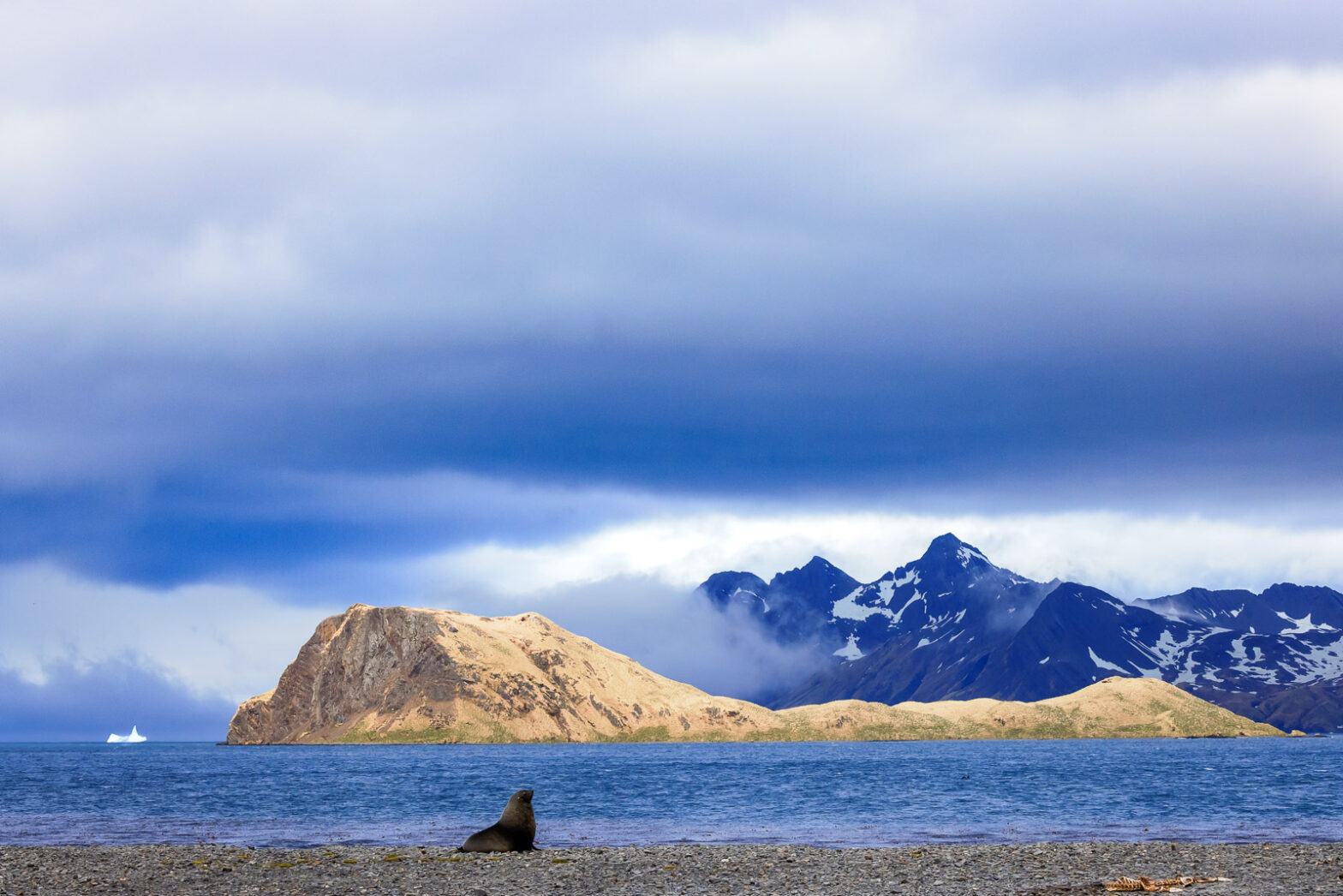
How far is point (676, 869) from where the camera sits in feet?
141

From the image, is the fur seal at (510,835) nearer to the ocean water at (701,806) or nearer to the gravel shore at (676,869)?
the gravel shore at (676,869)

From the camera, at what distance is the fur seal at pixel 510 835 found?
50.6 meters

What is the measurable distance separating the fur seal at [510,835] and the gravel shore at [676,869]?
4.72ft

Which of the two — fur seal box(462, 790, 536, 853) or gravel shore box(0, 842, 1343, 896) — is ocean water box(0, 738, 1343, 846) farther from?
gravel shore box(0, 842, 1343, 896)

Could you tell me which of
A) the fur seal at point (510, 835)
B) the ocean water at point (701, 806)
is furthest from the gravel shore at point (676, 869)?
the ocean water at point (701, 806)

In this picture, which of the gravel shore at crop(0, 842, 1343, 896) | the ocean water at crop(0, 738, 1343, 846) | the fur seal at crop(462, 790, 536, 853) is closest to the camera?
the gravel shore at crop(0, 842, 1343, 896)

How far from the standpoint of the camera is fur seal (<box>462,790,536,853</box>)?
166 feet

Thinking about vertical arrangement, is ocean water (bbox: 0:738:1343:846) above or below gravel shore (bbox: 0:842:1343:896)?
below

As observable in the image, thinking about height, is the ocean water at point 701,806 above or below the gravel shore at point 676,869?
below

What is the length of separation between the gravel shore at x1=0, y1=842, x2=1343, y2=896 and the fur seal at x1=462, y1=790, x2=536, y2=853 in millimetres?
1437

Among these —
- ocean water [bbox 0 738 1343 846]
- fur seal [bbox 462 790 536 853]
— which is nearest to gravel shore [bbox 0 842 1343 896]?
fur seal [bbox 462 790 536 853]

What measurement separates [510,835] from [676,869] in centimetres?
1124

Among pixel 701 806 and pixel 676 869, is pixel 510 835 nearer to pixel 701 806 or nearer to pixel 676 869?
pixel 676 869

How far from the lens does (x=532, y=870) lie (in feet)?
144
